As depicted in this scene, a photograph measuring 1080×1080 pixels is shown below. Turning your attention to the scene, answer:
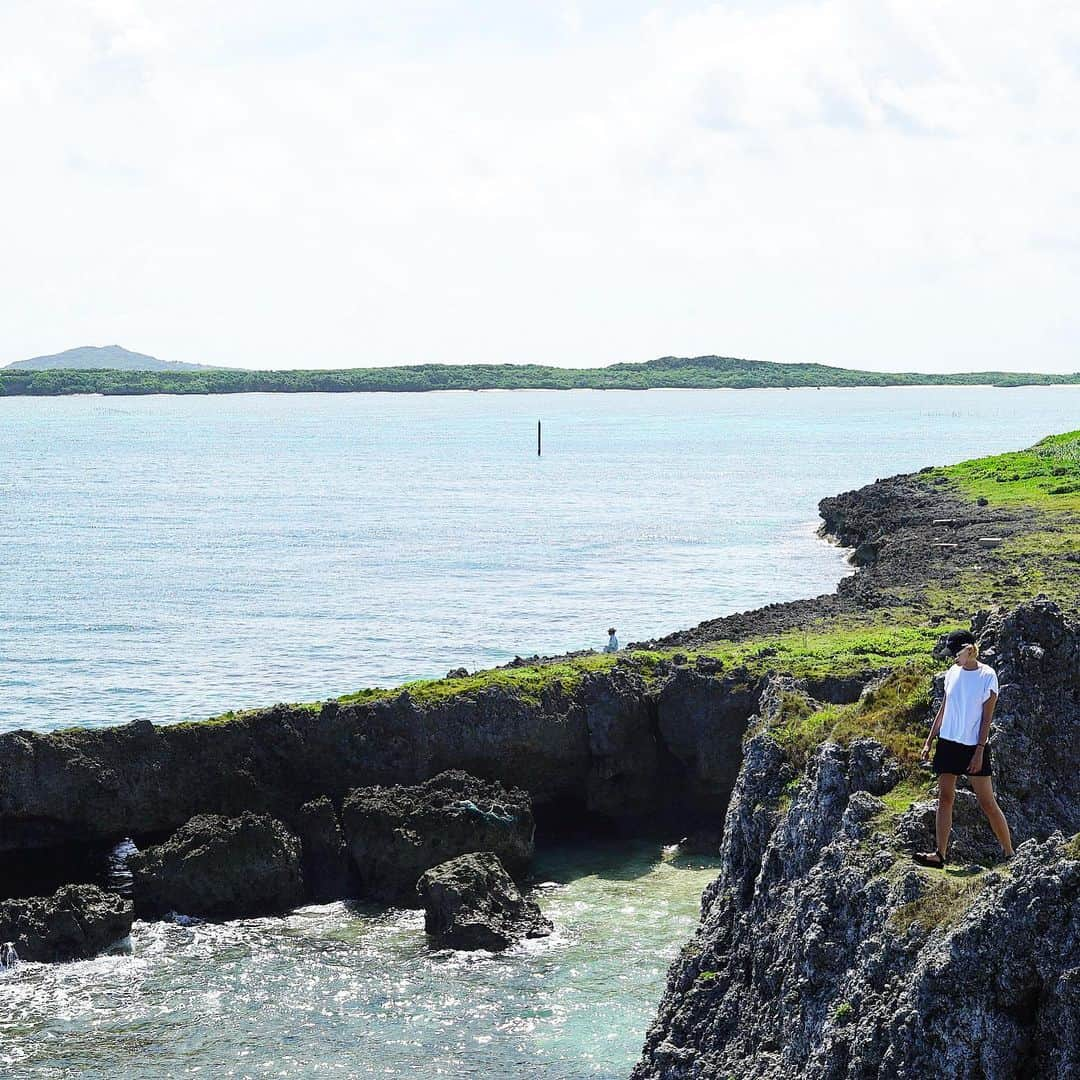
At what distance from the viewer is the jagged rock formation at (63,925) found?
27047mm

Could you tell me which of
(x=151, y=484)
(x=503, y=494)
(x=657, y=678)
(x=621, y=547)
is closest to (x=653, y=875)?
(x=657, y=678)

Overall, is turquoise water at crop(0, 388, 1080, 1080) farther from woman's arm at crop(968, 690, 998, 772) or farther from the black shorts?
woman's arm at crop(968, 690, 998, 772)

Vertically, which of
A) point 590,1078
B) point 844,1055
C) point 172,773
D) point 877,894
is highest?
point 877,894

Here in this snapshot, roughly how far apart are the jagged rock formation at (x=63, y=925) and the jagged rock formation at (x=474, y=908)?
5.61 meters

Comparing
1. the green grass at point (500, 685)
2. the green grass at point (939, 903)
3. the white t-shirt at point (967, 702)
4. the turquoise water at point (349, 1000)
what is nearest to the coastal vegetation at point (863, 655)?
the green grass at point (500, 685)

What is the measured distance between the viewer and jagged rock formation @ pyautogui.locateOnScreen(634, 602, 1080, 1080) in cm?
1207

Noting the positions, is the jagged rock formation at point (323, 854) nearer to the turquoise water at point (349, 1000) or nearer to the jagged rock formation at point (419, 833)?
the jagged rock formation at point (419, 833)

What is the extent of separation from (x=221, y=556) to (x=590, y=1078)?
2528 inches

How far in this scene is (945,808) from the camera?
14352mm

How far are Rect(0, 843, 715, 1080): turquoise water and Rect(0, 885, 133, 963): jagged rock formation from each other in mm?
334

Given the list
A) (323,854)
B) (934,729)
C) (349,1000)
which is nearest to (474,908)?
(349,1000)

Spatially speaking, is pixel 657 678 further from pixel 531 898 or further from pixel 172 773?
pixel 172 773

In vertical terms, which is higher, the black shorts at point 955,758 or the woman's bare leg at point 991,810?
the black shorts at point 955,758

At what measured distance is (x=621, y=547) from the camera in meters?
86.5
